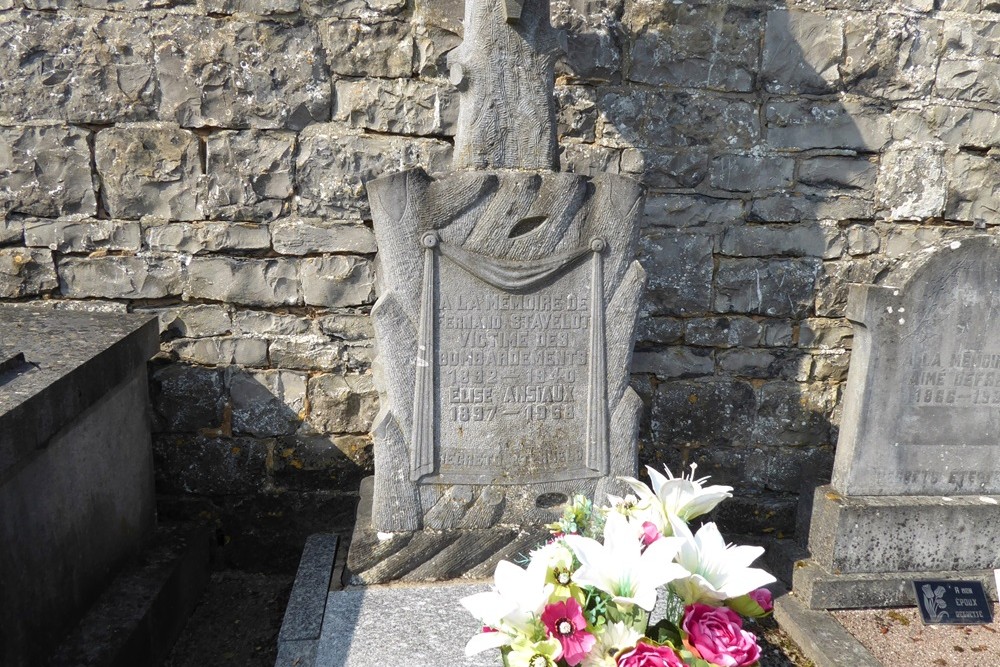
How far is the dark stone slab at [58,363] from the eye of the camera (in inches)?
80.9

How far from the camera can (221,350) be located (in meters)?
3.34

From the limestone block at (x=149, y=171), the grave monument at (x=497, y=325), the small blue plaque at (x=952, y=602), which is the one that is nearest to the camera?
the grave monument at (x=497, y=325)

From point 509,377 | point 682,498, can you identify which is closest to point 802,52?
point 509,377

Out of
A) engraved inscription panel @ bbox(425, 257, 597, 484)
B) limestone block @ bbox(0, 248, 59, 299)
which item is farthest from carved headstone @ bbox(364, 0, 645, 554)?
limestone block @ bbox(0, 248, 59, 299)

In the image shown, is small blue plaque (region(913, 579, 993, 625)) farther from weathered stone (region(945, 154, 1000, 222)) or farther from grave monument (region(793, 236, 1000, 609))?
weathered stone (region(945, 154, 1000, 222))

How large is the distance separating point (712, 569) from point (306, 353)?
238 cm

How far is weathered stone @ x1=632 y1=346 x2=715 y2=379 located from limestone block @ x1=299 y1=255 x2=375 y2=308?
1354 mm

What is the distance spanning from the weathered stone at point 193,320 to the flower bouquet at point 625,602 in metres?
2.33

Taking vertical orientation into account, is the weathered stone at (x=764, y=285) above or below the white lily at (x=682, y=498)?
above

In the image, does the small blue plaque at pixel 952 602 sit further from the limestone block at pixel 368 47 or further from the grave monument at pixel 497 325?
the limestone block at pixel 368 47

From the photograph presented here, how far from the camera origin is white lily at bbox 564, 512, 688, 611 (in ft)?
4.27

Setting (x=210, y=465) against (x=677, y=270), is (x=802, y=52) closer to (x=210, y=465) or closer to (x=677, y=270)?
(x=677, y=270)

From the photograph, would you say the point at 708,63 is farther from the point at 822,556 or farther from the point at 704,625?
the point at 704,625

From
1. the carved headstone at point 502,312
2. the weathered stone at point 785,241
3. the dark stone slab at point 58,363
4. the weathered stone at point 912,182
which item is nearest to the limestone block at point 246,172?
the dark stone slab at point 58,363
